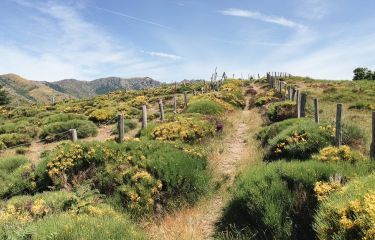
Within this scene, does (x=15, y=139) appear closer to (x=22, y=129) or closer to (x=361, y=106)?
(x=22, y=129)

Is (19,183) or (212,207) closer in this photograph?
(212,207)

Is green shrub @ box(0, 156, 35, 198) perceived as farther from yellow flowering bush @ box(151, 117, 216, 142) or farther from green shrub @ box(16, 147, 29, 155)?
green shrub @ box(16, 147, 29, 155)

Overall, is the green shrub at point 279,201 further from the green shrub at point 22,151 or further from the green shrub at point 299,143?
the green shrub at point 22,151

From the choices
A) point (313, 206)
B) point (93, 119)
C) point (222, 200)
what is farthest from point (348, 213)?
point (93, 119)

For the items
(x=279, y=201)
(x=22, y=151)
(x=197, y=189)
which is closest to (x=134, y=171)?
(x=197, y=189)

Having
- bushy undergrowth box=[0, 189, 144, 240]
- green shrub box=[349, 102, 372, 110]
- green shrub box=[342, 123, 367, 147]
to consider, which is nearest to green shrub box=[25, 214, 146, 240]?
bushy undergrowth box=[0, 189, 144, 240]

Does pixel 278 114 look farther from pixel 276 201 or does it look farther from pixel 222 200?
pixel 276 201

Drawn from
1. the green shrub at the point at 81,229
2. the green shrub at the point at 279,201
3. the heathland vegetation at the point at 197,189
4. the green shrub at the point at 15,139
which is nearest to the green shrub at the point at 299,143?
the heathland vegetation at the point at 197,189

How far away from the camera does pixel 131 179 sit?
10.8 meters

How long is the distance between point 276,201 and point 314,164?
166 cm

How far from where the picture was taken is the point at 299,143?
12570 mm

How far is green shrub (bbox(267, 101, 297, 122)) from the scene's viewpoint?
21.5 metres

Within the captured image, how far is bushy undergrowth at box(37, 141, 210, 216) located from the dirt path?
58 cm

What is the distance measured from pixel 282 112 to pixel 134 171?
13396mm
